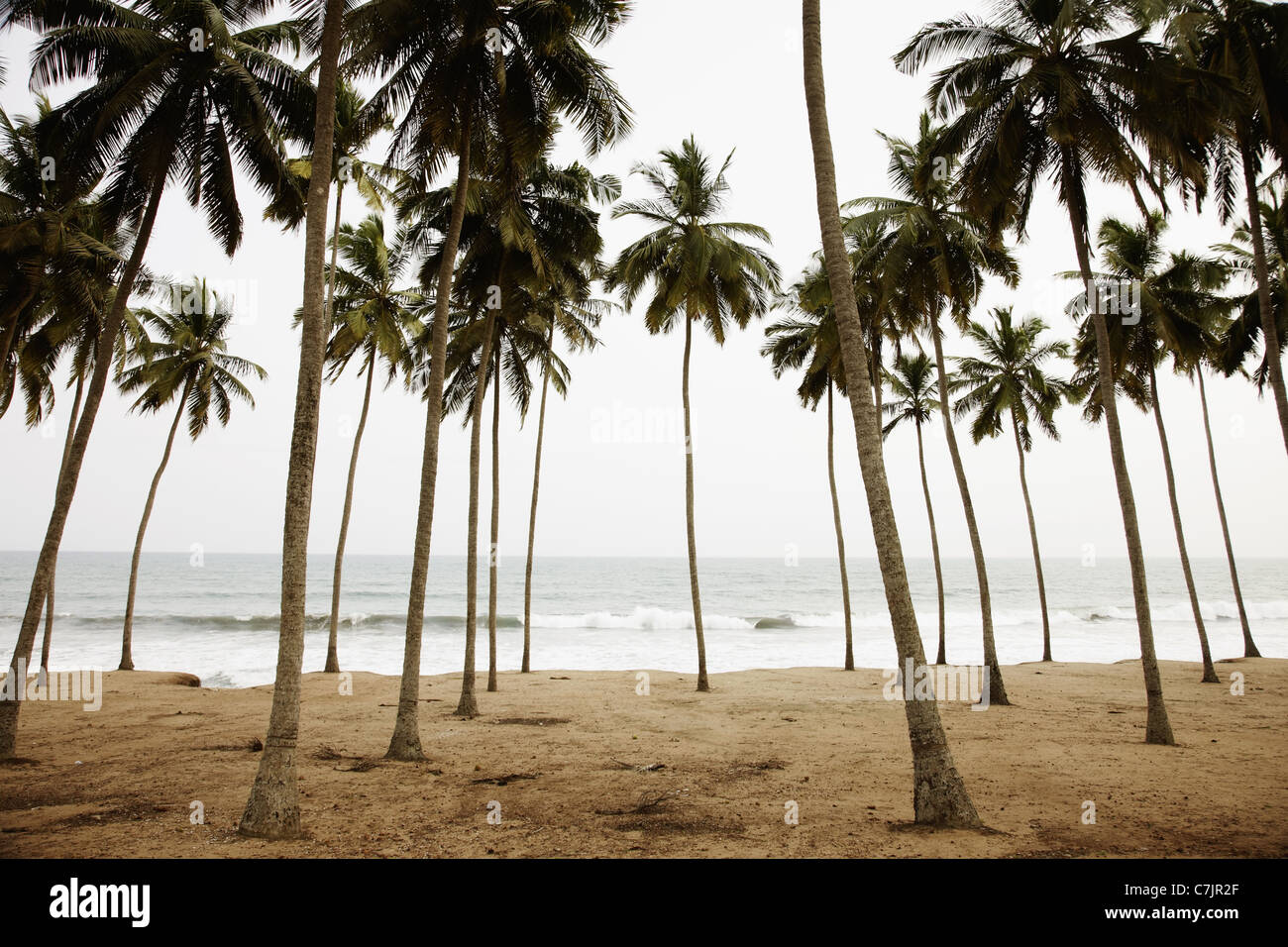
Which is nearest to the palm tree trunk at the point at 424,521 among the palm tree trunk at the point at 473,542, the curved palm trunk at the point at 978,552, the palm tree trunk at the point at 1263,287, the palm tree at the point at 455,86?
the palm tree at the point at 455,86

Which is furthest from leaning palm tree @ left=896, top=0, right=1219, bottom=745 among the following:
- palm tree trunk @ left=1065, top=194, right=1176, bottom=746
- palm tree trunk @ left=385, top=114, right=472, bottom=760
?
palm tree trunk @ left=385, top=114, right=472, bottom=760

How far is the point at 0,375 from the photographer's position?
14664mm

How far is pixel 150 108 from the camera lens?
1042 centimetres

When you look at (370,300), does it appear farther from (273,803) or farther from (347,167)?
(273,803)

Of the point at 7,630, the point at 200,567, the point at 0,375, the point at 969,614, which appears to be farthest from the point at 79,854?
the point at 200,567

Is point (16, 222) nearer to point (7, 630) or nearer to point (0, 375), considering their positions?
point (0, 375)

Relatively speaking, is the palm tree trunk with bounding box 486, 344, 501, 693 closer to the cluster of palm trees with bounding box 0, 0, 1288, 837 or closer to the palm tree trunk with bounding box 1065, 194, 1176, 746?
the cluster of palm trees with bounding box 0, 0, 1288, 837

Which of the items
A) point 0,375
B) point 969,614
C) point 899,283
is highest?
point 899,283

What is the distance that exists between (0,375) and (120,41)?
9539mm

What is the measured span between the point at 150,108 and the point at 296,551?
903cm

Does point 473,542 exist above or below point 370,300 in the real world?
below

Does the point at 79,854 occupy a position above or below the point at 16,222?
below

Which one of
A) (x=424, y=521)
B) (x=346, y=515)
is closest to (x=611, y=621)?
(x=346, y=515)
